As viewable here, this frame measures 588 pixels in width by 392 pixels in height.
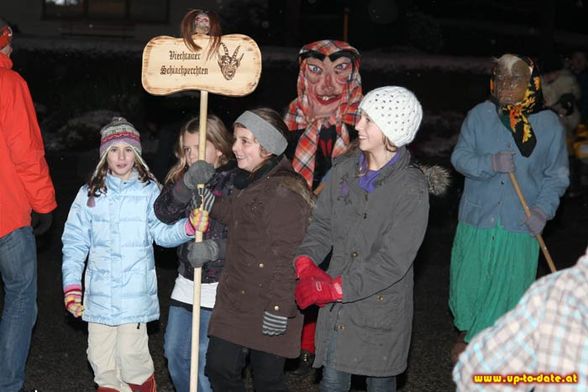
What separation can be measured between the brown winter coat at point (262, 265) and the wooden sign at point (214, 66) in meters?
0.52

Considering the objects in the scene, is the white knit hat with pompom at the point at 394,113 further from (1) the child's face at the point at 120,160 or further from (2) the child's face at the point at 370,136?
(1) the child's face at the point at 120,160

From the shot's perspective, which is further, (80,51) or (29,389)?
(80,51)

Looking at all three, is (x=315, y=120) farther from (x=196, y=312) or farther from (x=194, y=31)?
(x=196, y=312)

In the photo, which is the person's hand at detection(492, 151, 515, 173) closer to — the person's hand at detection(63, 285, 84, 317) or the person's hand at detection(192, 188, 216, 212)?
the person's hand at detection(192, 188, 216, 212)

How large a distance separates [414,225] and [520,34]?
2213 cm

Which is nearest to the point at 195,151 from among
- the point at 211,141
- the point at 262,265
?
the point at 211,141

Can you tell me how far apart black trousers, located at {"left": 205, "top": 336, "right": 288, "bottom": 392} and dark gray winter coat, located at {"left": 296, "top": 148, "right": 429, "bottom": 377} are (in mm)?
276

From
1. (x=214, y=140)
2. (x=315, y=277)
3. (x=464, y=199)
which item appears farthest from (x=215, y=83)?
(x=464, y=199)

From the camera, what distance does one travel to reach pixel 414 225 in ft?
15.0

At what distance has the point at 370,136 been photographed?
4.68m

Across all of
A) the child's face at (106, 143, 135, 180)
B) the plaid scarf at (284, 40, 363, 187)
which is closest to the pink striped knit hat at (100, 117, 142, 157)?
the child's face at (106, 143, 135, 180)

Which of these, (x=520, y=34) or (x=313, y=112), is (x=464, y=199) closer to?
(x=313, y=112)

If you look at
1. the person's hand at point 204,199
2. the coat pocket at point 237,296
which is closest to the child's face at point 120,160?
the person's hand at point 204,199

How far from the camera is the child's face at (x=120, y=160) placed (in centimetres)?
527
